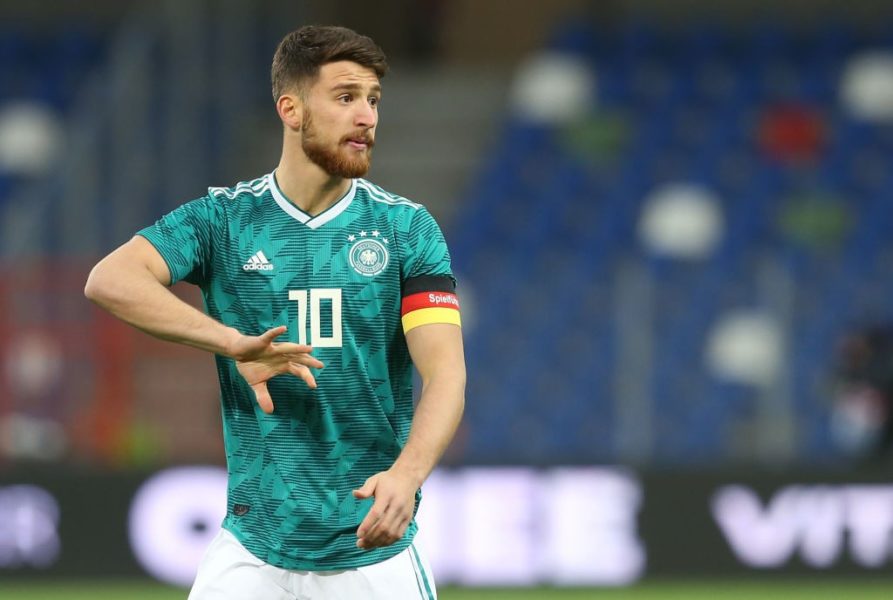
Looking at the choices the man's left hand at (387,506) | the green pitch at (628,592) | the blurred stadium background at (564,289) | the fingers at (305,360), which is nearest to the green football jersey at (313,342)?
the fingers at (305,360)

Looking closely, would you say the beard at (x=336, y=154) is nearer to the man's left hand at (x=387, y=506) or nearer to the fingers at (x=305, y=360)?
the fingers at (x=305, y=360)

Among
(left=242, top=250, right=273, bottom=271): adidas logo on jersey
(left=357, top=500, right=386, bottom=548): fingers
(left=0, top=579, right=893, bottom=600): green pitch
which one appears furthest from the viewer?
(left=0, top=579, right=893, bottom=600): green pitch

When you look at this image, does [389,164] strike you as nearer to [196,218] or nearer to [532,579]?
[532,579]

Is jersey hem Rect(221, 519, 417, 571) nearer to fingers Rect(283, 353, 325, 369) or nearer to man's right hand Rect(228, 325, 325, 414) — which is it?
man's right hand Rect(228, 325, 325, 414)

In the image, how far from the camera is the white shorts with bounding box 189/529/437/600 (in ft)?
13.1

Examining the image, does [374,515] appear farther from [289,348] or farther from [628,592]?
[628,592]

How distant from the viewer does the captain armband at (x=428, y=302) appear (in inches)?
156

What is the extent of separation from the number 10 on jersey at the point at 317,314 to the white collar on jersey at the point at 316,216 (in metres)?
0.17

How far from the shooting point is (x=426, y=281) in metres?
4.02

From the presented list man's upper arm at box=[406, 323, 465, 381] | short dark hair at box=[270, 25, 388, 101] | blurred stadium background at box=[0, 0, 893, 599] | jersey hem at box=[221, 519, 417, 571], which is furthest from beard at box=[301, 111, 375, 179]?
blurred stadium background at box=[0, 0, 893, 599]

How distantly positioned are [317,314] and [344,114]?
0.46 metres

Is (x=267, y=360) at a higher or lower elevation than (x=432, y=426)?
higher

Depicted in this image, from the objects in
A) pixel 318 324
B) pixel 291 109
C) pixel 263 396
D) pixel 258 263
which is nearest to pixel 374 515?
pixel 263 396

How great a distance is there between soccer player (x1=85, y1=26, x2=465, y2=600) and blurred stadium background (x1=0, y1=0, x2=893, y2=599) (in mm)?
6638
